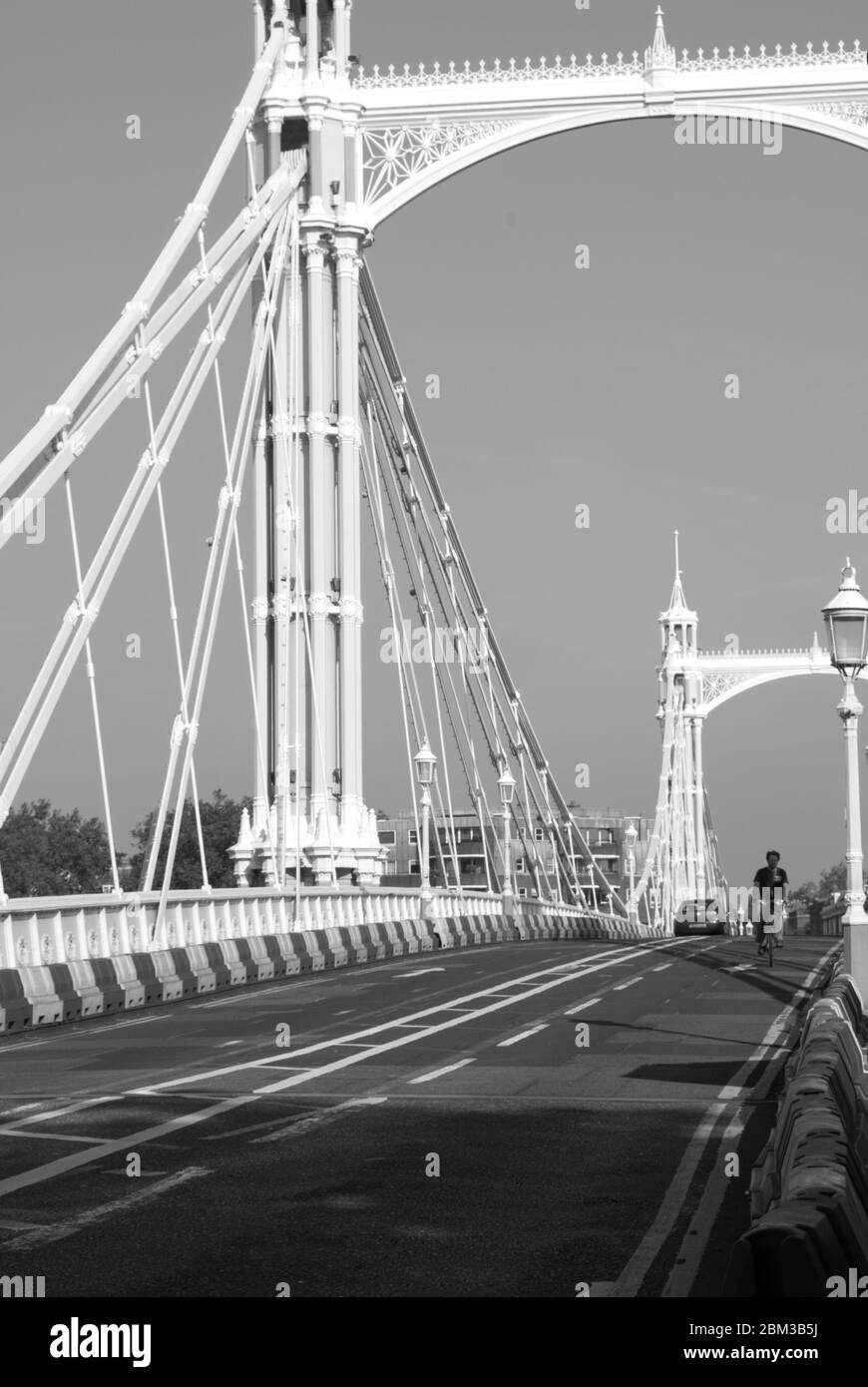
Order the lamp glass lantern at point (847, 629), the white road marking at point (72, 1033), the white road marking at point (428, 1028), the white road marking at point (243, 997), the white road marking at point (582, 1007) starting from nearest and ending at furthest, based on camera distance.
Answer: the white road marking at point (428, 1028), the white road marking at point (72, 1033), the lamp glass lantern at point (847, 629), the white road marking at point (582, 1007), the white road marking at point (243, 997)

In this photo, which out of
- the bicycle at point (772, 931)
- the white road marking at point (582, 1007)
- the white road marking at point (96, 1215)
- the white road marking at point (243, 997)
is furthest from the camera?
the bicycle at point (772, 931)

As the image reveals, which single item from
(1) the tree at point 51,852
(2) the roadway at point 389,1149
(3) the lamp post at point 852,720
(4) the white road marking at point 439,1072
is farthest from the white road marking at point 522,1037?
(1) the tree at point 51,852

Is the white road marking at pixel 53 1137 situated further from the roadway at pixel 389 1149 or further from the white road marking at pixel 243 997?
the white road marking at pixel 243 997

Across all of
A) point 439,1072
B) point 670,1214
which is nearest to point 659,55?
point 439,1072

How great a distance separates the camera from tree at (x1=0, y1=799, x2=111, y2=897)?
128375mm

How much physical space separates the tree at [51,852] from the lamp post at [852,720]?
108m

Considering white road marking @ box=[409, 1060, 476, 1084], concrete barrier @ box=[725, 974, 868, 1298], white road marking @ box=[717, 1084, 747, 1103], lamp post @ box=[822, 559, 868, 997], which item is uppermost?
lamp post @ box=[822, 559, 868, 997]

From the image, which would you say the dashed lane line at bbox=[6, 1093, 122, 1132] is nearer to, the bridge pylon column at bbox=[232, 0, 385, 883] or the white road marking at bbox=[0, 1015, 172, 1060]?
the white road marking at bbox=[0, 1015, 172, 1060]

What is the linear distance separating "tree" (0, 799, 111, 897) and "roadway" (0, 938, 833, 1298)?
356 ft

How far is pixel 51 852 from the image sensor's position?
134 meters

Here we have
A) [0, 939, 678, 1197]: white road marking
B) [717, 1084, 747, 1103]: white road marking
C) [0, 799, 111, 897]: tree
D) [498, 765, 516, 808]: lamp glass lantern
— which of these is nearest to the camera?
[0, 939, 678, 1197]: white road marking

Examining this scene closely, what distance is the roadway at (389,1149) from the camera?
27.6ft

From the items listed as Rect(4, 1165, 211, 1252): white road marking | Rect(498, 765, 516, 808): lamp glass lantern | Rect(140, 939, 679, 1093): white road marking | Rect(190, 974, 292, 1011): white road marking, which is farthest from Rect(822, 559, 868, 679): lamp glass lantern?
Rect(498, 765, 516, 808): lamp glass lantern
